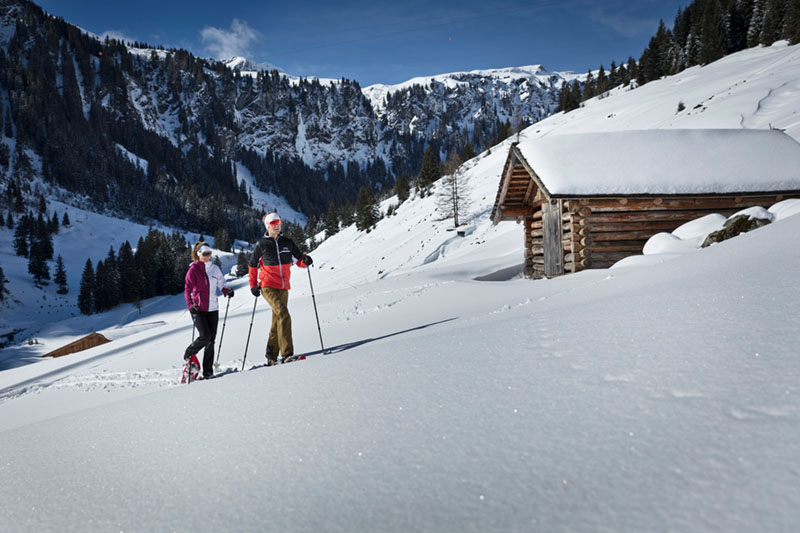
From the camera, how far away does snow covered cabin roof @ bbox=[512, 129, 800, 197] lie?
10.3 m

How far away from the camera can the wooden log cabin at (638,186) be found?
33.7ft

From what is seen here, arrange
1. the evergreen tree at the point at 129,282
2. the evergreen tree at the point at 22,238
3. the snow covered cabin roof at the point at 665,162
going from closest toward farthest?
the snow covered cabin roof at the point at 665,162 → the evergreen tree at the point at 129,282 → the evergreen tree at the point at 22,238

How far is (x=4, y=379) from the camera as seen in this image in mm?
11977

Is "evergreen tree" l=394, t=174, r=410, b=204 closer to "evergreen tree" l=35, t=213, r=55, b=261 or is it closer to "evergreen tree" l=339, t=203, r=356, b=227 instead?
"evergreen tree" l=339, t=203, r=356, b=227

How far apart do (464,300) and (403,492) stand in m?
6.91

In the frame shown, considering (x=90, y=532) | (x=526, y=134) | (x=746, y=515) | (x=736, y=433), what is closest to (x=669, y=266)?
(x=736, y=433)

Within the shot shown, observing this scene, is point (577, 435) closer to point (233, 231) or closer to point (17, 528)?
point (17, 528)

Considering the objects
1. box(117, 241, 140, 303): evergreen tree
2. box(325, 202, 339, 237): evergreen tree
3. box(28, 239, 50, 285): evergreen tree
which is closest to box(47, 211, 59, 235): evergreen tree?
box(28, 239, 50, 285): evergreen tree

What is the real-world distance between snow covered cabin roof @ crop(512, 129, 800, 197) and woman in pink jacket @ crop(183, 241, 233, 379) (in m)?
7.79

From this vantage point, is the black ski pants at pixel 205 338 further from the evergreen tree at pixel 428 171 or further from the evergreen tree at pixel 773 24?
the evergreen tree at pixel 773 24

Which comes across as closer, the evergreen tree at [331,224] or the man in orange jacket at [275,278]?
the man in orange jacket at [275,278]

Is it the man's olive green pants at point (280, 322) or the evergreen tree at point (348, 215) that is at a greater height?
the evergreen tree at point (348, 215)

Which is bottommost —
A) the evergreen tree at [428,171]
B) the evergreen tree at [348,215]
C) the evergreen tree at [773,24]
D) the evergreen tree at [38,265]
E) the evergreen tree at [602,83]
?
the evergreen tree at [38,265]

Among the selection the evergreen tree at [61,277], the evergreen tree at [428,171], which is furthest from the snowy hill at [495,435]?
the evergreen tree at [61,277]
